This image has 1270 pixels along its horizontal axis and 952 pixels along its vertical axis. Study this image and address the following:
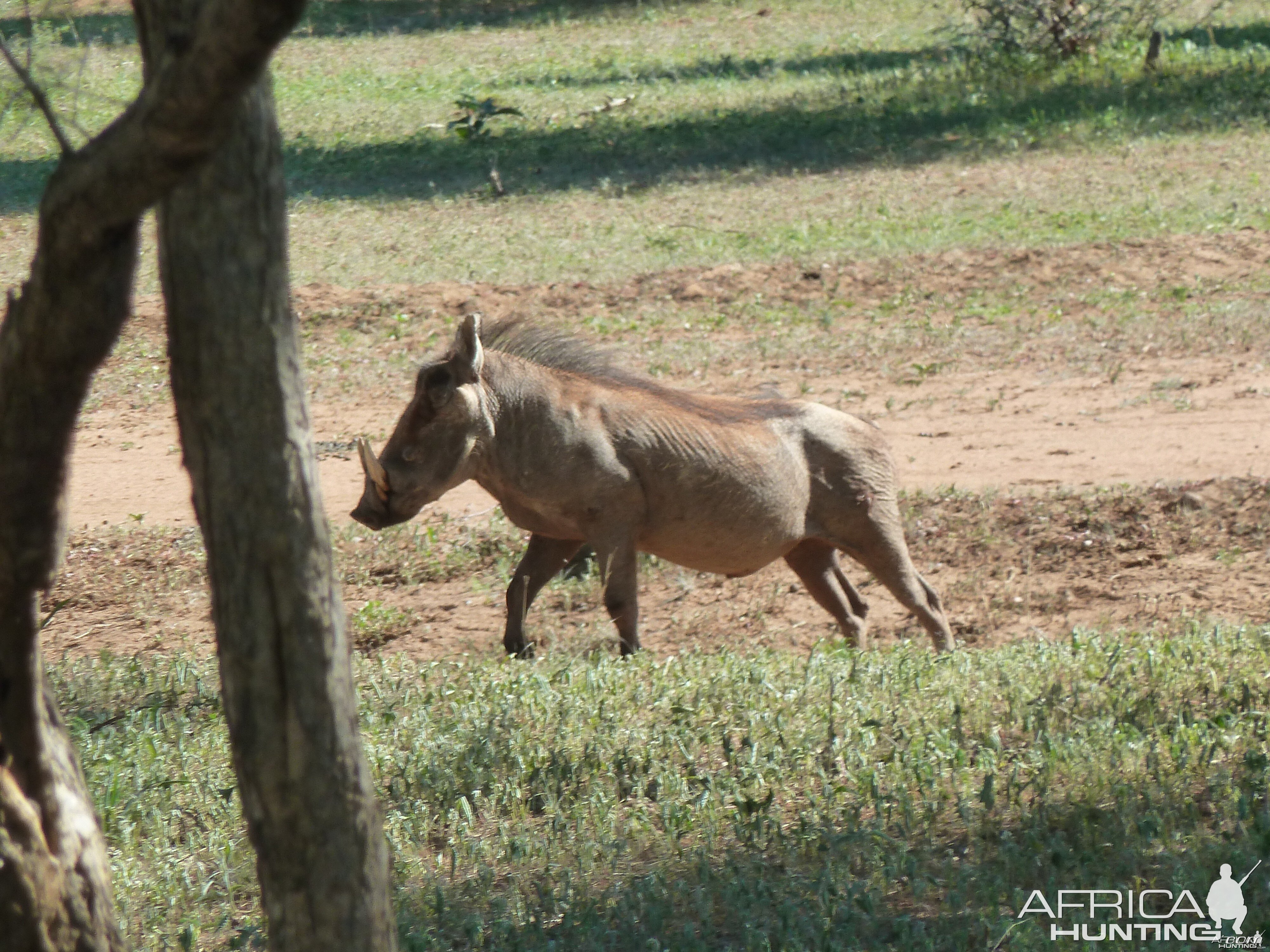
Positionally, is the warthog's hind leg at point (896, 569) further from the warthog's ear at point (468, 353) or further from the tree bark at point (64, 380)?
the tree bark at point (64, 380)

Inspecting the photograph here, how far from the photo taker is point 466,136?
60.3ft

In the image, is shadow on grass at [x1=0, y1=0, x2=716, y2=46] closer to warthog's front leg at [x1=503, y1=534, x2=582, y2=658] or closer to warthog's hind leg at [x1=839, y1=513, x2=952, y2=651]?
warthog's front leg at [x1=503, y1=534, x2=582, y2=658]

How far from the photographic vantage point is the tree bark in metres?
2.05

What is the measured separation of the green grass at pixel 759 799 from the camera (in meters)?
3.55

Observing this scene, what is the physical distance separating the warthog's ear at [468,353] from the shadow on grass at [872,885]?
2.60 metres

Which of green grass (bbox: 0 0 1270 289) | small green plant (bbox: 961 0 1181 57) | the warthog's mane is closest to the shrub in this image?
small green plant (bbox: 961 0 1181 57)

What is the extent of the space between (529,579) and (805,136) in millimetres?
12570

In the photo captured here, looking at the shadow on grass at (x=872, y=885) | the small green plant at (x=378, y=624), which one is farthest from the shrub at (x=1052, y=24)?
the shadow on grass at (x=872, y=885)

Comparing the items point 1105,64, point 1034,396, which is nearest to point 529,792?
point 1034,396

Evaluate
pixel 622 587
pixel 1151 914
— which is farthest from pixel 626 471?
pixel 1151 914

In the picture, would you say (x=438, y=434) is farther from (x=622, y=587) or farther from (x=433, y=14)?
(x=433, y=14)

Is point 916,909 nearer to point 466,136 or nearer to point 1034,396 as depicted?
point 1034,396

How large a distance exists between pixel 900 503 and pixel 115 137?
624 centimetres

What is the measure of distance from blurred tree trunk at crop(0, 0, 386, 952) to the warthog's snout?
10.3 ft
